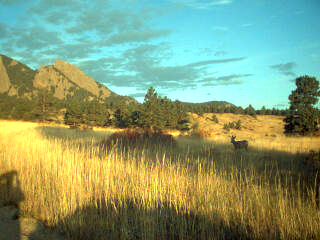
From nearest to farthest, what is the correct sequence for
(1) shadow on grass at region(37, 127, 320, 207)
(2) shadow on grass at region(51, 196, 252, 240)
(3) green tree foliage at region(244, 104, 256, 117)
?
(2) shadow on grass at region(51, 196, 252, 240), (1) shadow on grass at region(37, 127, 320, 207), (3) green tree foliage at region(244, 104, 256, 117)

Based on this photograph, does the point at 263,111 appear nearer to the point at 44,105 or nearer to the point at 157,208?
the point at 44,105

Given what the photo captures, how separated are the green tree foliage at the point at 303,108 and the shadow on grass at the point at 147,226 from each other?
77.1ft

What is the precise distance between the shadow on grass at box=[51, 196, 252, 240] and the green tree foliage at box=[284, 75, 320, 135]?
23512mm

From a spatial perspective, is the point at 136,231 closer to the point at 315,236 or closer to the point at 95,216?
the point at 95,216

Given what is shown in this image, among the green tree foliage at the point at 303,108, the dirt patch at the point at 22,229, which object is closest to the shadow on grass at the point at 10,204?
the dirt patch at the point at 22,229

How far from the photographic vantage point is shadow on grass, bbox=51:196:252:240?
2.77m

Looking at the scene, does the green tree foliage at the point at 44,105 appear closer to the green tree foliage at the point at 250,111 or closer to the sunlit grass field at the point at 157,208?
the sunlit grass field at the point at 157,208

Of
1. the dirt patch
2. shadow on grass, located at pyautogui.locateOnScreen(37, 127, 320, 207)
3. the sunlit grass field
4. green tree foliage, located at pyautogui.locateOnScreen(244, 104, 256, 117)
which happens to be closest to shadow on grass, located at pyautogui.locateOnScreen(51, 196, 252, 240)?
the sunlit grass field

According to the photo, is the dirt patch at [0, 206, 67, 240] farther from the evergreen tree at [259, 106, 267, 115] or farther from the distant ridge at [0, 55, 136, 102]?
the distant ridge at [0, 55, 136, 102]

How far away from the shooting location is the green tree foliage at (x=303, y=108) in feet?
69.5

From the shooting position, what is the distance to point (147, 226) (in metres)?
2.86

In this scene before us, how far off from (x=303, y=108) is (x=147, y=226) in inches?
1000

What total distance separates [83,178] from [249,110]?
68.1 meters

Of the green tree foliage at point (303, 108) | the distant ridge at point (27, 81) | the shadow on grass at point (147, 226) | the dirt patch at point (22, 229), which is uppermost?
the distant ridge at point (27, 81)
